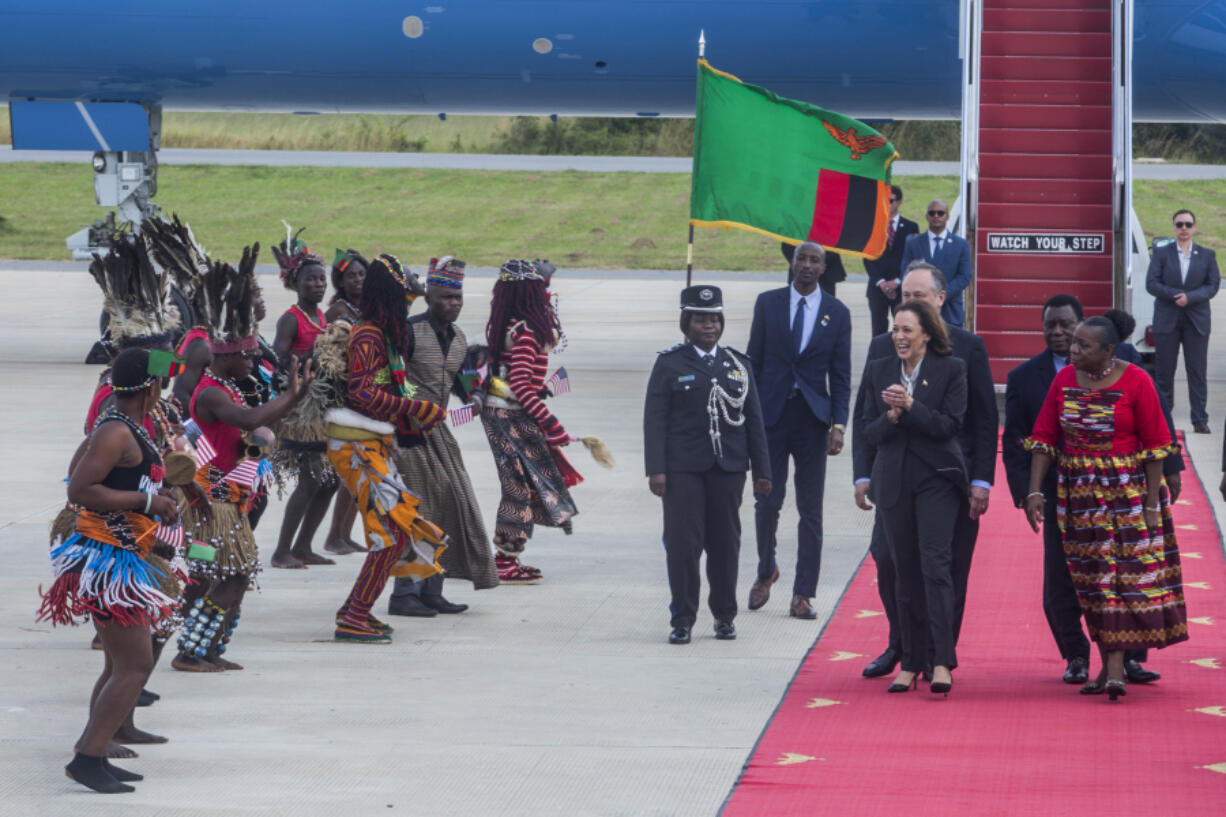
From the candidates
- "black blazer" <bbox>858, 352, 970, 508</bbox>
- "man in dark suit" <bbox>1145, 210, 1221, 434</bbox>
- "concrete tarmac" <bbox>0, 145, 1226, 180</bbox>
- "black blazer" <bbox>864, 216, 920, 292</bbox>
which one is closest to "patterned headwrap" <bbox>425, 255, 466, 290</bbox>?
"black blazer" <bbox>858, 352, 970, 508</bbox>

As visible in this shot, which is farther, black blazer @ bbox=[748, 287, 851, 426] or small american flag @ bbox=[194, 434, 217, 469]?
black blazer @ bbox=[748, 287, 851, 426]

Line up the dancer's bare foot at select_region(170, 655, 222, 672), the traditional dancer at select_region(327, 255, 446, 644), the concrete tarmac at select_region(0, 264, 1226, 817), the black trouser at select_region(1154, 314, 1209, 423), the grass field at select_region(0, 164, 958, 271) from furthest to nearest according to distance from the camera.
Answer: the grass field at select_region(0, 164, 958, 271), the black trouser at select_region(1154, 314, 1209, 423), the traditional dancer at select_region(327, 255, 446, 644), the dancer's bare foot at select_region(170, 655, 222, 672), the concrete tarmac at select_region(0, 264, 1226, 817)

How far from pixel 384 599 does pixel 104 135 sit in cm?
1125

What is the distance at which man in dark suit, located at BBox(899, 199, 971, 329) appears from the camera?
1445 centimetres

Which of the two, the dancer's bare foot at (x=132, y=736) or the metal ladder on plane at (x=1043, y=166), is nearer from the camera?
the dancer's bare foot at (x=132, y=736)

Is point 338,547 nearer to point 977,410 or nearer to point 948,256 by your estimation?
point 977,410

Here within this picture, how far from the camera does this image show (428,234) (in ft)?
113

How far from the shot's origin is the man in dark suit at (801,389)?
8.28 metres

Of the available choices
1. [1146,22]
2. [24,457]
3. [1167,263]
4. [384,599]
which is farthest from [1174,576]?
[1146,22]

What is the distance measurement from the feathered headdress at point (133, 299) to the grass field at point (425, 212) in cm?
2313

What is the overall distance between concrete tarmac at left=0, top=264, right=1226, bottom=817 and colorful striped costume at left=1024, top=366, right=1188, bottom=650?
0.63 m

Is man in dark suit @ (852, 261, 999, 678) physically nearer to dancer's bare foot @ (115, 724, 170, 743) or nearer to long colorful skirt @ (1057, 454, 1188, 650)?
long colorful skirt @ (1057, 454, 1188, 650)

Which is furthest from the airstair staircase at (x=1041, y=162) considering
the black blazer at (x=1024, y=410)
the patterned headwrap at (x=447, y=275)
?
the patterned headwrap at (x=447, y=275)

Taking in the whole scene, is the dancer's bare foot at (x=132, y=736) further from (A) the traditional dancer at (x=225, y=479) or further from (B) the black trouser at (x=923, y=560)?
(B) the black trouser at (x=923, y=560)
